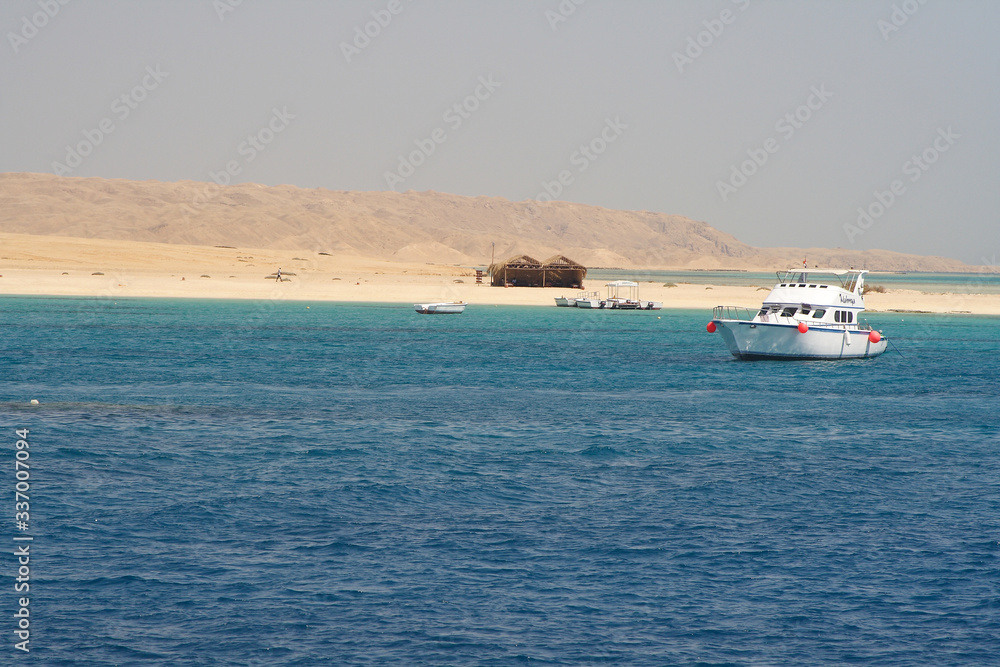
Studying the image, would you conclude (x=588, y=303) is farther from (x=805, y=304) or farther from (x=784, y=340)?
(x=805, y=304)

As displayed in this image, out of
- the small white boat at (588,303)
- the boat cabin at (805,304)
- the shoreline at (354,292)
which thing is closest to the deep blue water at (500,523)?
the boat cabin at (805,304)

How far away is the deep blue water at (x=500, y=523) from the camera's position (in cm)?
1244

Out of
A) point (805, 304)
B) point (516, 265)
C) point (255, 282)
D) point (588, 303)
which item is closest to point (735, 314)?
point (588, 303)

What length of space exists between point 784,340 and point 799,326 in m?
1.24

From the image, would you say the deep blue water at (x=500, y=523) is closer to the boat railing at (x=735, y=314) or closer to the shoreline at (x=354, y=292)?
the boat railing at (x=735, y=314)

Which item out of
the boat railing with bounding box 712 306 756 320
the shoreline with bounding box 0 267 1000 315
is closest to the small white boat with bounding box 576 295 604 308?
the shoreline with bounding box 0 267 1000 315

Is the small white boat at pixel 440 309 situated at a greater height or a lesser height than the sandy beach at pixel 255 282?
lesser

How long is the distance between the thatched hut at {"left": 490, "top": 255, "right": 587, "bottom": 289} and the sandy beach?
3.54 meters

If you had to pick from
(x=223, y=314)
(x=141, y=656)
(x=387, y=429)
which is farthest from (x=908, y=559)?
(x=223, y=314)

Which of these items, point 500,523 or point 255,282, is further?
point 255,282

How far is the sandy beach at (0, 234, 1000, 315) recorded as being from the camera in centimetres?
10906

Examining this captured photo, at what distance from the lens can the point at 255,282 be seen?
122250 mm

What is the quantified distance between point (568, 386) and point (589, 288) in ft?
311

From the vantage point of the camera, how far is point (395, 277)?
146375 mm
